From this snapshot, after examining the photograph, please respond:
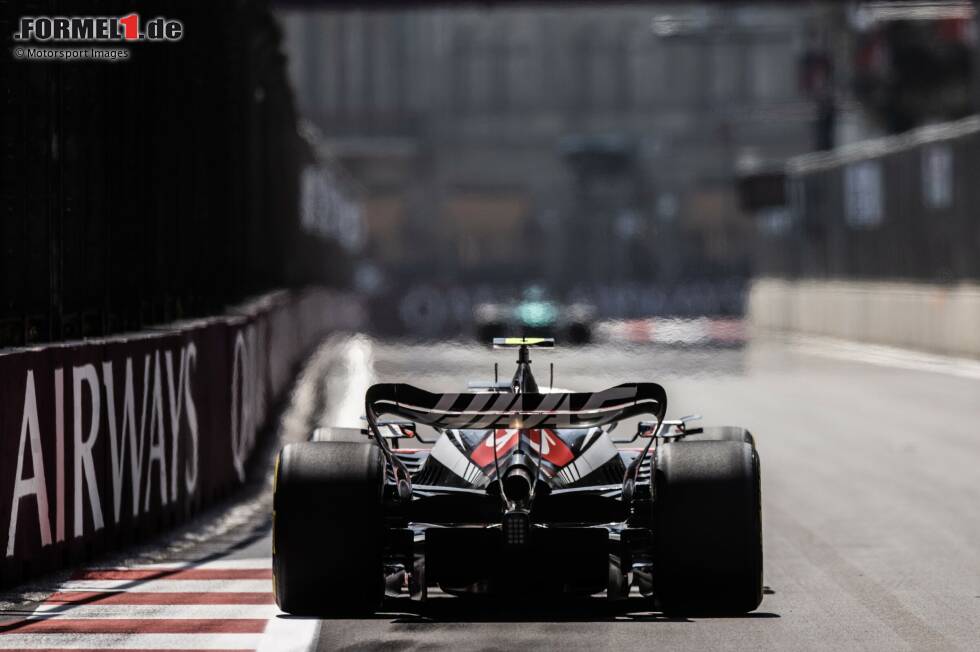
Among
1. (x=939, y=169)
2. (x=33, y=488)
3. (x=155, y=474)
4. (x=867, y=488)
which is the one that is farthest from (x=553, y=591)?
(x=939, y=169)

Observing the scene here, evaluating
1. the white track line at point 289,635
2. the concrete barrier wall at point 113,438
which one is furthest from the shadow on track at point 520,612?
the concrete barrier wall at point 113,438

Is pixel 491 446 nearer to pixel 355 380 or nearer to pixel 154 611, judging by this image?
pixel 154 611

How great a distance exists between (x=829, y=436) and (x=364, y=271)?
7265 centimetres

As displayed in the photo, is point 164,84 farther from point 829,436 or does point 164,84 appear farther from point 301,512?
point 829,436

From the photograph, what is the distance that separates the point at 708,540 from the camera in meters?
8.80

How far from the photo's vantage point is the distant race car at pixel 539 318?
125ft

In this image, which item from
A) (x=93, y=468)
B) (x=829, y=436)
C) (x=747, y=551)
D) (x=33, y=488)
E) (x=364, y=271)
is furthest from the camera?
(x=364, y=271)

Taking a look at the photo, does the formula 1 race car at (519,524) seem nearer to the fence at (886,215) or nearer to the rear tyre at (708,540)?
the rear tyre at (708,540)

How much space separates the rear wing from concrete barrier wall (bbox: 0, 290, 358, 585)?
2010 mm

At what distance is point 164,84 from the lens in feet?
47.8

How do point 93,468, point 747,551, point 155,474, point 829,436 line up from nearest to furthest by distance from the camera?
point 747,551 < point 93,468 < point 155,474 < point 829,436

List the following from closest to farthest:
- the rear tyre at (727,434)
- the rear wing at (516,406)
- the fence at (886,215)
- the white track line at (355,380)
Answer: the rear wing at (516,406) → the rear tyre at (727,434) → the white track line at (355,380) → the fence at (886,215)

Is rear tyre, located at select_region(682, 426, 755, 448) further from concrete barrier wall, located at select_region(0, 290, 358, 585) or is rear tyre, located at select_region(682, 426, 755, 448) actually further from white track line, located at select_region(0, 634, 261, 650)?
concrete barrier wall, located at select_region(0, 290, 358, 585)

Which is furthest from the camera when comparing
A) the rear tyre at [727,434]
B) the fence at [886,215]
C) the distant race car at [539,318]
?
the distant race car at [539,318]
